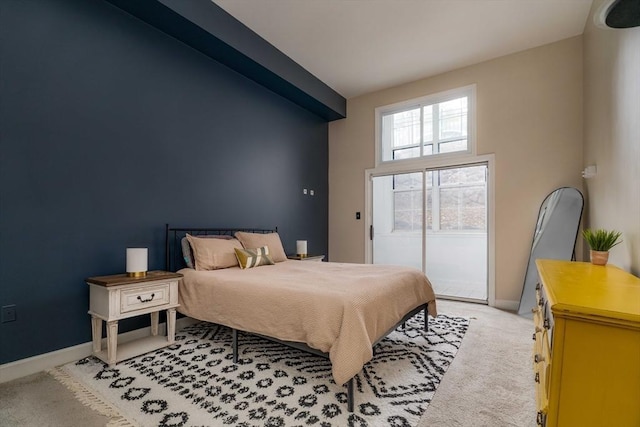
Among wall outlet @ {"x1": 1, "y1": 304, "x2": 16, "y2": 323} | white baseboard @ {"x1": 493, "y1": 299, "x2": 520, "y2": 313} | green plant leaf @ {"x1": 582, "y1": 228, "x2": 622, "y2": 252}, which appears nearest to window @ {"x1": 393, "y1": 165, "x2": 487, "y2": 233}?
white baseboard @ {"x1": 493, "y1": 299, "x2": 520, "y2": 313}

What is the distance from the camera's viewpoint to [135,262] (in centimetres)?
249

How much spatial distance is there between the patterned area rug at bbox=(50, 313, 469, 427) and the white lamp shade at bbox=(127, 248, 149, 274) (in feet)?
2.29

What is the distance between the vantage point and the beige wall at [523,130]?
→ 11.9 feet

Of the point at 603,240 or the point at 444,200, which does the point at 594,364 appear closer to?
the point at 603,240

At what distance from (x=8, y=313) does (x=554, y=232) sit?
5163 millimetres

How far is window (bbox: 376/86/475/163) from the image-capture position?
4.41 metres

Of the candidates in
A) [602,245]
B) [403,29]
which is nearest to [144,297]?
[602,245]

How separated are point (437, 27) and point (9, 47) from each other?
388 cm

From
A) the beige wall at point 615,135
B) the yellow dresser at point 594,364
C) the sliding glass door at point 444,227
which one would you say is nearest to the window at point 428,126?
the sliding glass door at point 444,227

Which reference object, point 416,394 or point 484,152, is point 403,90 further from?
point 416,394

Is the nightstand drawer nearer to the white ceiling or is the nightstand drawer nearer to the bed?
the bed

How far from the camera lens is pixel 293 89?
432cm

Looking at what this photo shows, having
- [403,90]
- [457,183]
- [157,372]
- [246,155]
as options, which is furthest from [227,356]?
[403,90]

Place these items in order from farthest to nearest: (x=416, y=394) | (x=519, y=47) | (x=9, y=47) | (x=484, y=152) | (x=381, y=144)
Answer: (x=381, y=144) → (x=484, y=152) → (x=519, y=47) → (x=9, y=47) → (x=416, y=394)
